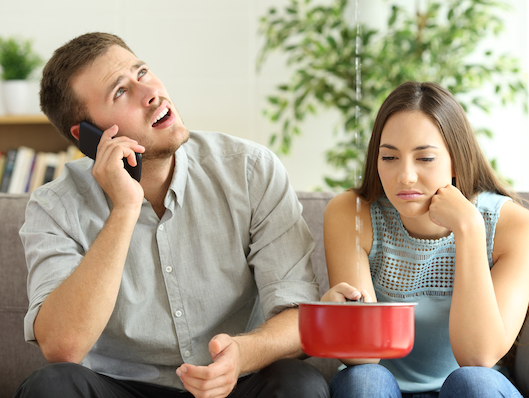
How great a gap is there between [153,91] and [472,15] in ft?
5.29

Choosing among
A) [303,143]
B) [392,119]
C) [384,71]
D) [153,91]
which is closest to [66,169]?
[153,91]

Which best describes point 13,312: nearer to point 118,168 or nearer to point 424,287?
point 118,168

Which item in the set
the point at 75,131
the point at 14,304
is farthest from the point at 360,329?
the point at 14,304

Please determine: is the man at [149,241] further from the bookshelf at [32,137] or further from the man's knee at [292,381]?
the bookshelf at [32,137]

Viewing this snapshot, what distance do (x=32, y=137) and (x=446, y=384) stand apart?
2492 mm

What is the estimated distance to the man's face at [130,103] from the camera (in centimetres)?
125

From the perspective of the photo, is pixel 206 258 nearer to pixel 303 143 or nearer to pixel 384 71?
pixel 384 71

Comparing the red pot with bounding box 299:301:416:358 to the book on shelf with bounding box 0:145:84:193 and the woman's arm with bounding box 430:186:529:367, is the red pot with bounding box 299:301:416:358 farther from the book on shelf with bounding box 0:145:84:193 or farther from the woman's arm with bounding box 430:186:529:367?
the book on shelf with bounding box 0:145:84:193

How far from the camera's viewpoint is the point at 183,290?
1245 millimetres

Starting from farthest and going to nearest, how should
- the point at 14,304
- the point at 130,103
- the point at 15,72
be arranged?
1. the point at 15,72
2. the point at 14,304
3. the point at 130,103

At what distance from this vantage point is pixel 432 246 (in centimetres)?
124

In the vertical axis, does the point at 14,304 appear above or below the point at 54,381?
below

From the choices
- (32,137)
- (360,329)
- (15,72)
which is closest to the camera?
(360,329)

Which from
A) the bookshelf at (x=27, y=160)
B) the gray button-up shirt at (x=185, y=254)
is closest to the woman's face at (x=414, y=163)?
the gray button-up shirt at (x=185, y=254)
